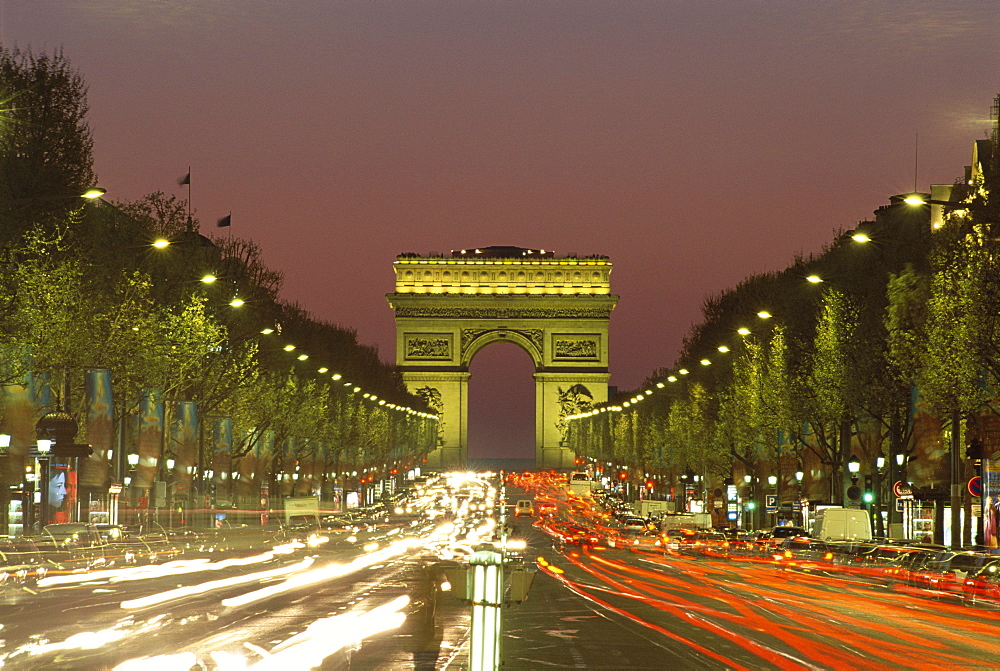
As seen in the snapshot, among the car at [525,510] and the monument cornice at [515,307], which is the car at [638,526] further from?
the monument cornice at [515,307]

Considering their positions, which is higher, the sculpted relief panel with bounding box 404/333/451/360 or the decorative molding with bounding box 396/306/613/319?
the decorative molding with bounding box 396/306/613/319

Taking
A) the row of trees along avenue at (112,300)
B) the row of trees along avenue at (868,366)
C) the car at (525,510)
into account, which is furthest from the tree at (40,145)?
the car at (525,510)

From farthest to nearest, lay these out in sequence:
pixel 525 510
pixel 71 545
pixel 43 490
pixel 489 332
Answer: pixel 489 332 → pixel 525 510 → pixel 43 490 → pixel 71 545

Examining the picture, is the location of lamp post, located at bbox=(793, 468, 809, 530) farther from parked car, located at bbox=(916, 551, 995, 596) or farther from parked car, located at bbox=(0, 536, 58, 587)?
parked car, located at bbox=(0, 536, 58, 587)

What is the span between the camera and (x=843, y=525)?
5066cm

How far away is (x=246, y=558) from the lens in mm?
46875

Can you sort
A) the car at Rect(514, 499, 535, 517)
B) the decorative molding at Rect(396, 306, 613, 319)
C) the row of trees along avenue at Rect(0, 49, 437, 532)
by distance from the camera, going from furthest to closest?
the decorative molding at Rect(396, 306, 613, 319) < the car at Rect(514, 499, 535, 517) < the row of trees along avenue at Rect(0, 49, 437, 532)

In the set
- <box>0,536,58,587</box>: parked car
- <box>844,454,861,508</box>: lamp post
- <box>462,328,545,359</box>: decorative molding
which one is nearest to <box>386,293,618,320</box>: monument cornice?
<box>462,328,545,359</box>: decorative molding

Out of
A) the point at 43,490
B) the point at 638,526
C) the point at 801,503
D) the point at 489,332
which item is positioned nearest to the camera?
the point at 43,490

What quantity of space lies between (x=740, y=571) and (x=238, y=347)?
39383mm

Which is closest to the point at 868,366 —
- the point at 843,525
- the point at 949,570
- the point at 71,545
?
the point at 843,525

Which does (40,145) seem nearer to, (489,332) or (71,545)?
(71,545)

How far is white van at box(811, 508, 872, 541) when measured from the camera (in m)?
50.3

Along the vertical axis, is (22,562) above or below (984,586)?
below
